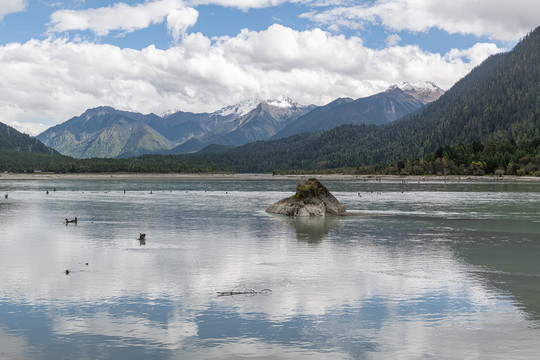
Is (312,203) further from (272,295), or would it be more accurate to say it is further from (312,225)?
(272,295)

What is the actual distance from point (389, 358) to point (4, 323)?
17.0 meters

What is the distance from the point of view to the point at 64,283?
33.1 meters

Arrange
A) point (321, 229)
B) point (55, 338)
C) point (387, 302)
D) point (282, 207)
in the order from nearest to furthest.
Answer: point (55, 338)
point (387, 302)
point (321, 229)
point (282, 207)

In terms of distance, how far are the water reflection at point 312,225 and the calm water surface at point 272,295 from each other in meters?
0.78

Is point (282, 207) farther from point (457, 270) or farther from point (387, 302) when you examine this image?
point (387, 302)

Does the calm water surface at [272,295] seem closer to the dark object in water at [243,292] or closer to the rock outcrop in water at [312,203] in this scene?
the dark object in water at [243,292]

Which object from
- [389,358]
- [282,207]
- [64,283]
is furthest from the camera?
[282,207]

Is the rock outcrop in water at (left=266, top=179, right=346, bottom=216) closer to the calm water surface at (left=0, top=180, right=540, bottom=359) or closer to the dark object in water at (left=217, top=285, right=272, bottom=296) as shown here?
the calm water surface at (left=0, top=180, right=540, bottom=359)

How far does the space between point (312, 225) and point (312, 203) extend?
12.4m

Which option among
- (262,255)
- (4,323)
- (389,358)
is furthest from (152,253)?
(389,358)

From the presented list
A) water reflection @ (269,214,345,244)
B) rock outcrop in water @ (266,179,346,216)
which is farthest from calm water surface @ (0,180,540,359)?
rock outcrop in water @ (266,179,346,216)

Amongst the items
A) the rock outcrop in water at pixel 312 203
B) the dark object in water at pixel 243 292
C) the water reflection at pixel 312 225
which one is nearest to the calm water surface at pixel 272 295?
the dark object in water at pixel 243 292

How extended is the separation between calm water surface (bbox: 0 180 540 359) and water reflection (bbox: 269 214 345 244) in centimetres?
78

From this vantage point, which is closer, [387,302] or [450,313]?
[450,313]
